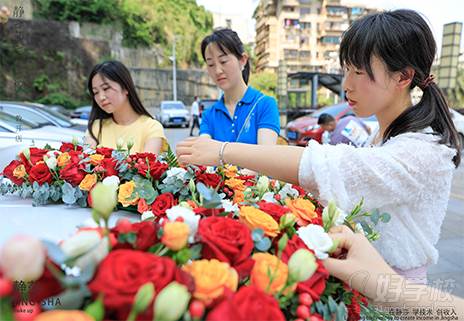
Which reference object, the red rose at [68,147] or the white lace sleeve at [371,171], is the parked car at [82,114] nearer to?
the red rose at [68,147]

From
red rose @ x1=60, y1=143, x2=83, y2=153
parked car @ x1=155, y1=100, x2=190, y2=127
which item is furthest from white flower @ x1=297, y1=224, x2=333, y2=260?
parked car @ x1=155, y1=100, x2=190, y2=127

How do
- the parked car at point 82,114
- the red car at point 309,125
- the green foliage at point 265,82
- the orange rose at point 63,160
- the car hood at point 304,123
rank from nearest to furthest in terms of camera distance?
the orange rose at point 63,160 → the red car at point 309,125 → the car hood at point 304,123 → the parked car at point 82,114 → the green foliage at point 265,82

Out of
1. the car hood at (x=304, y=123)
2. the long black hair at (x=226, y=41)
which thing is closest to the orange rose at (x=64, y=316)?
the long black hair at (x=226, y=41)

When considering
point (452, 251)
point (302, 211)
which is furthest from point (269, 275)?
point (452, 251)

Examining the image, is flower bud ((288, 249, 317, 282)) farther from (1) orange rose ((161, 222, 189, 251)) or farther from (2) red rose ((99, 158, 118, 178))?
(2) red rose ((99, 158, 118, 178))

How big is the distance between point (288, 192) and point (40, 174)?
2.63 ft

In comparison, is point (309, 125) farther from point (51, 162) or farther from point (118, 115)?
point (51, 162)

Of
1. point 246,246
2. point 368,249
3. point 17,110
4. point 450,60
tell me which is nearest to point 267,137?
point 368,249

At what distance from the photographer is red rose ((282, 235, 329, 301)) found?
62 centimetres

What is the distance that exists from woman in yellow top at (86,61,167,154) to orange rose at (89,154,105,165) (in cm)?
77

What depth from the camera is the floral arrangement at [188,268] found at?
450 mm

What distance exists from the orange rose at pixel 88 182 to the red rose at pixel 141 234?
61 centimetres

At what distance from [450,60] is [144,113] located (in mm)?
9441

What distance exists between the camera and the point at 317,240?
71cm
